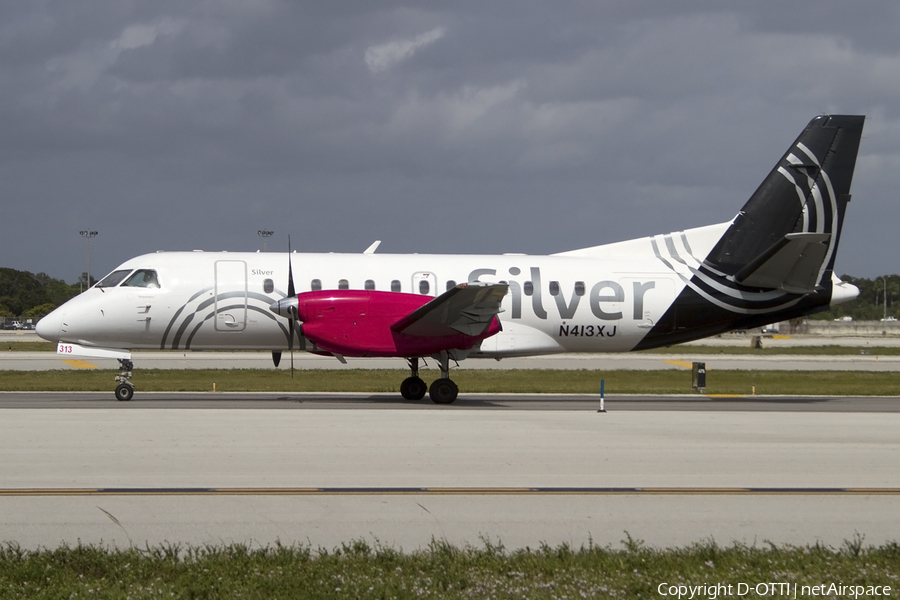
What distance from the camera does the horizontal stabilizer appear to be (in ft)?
68.6

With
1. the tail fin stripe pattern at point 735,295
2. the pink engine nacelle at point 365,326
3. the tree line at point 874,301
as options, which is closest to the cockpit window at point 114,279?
the pink engine nacelle at point 365,326

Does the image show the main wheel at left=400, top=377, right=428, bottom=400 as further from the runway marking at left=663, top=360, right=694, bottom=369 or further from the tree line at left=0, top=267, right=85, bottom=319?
the tree line at left=0, top=267, right=85, bottom=319

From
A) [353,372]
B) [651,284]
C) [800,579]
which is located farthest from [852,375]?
[800,579]

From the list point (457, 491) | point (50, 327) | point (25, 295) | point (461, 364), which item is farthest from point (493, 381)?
point (25, 295)

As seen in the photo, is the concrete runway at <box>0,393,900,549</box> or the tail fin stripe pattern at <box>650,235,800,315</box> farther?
the tail fin stripe pattern at <box>650,235,800,315</box>

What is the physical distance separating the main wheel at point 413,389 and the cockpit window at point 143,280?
667 cm

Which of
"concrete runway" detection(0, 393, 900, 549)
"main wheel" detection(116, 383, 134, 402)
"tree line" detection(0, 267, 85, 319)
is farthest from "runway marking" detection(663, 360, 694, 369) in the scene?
"tree line" detection(0, 267, 85, 319)

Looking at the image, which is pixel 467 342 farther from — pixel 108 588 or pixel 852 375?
pixel 852 375

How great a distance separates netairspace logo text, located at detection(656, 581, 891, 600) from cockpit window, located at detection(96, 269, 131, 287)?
18.1m

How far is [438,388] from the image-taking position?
20750 millimetres

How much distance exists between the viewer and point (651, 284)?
74.2 ft

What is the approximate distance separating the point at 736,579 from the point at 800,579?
50cm

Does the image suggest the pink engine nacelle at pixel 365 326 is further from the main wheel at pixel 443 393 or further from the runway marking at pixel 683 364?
the runway marking at pixel 683 364

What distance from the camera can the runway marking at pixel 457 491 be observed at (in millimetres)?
9289
